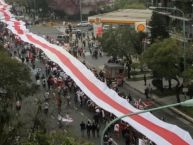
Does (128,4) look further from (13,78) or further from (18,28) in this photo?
(13,78)

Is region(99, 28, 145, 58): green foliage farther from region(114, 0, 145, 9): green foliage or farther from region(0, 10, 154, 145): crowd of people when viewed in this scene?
region(114, 0, 145, 9): green foliage

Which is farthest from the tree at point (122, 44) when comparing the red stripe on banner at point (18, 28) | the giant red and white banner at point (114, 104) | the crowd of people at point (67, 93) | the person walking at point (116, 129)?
the person walking at point (116, 129)

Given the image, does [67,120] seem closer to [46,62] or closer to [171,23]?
[46,62]

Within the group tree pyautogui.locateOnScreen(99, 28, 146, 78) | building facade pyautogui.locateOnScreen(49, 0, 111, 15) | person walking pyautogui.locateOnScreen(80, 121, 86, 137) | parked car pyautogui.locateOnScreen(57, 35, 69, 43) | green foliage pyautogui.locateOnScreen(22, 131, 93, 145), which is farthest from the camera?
building facade pyautogui.locateOnScreen(49, 0, 111, 15)

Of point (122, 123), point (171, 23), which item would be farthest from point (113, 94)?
point (171, 23)

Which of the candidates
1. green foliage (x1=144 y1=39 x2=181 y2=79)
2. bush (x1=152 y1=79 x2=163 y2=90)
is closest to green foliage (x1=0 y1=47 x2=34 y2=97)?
green foliage (x1=144 y1=39 x2=181 y2=79)

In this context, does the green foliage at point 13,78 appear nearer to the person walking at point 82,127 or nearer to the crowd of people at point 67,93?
the crowd of people at point 67,93

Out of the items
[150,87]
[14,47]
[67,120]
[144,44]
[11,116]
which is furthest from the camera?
[14,47]
